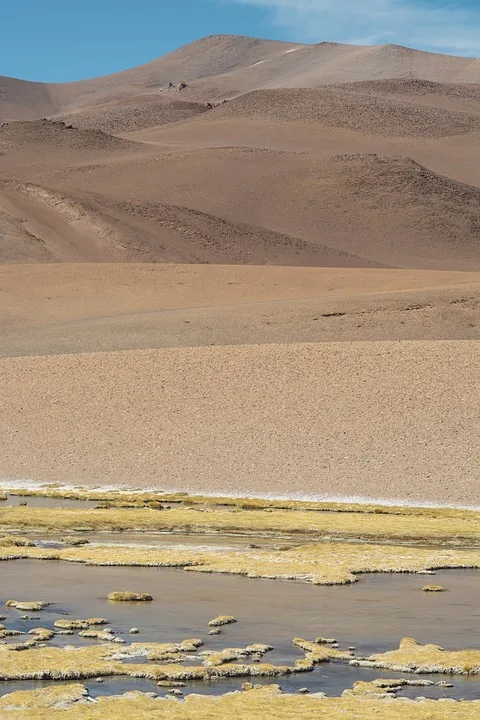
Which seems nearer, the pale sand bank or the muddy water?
the muddy water

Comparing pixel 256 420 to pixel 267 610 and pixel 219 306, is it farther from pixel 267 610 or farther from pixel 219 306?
pixel 219 306

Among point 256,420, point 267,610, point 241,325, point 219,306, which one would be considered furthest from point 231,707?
point 219,306

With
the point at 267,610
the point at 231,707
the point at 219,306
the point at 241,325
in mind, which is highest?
the point at 219,306

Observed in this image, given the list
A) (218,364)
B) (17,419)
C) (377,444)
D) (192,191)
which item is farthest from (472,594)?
(192,191)

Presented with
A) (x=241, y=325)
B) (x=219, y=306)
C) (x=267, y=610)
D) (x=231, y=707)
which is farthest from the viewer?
(x=219, y=306)

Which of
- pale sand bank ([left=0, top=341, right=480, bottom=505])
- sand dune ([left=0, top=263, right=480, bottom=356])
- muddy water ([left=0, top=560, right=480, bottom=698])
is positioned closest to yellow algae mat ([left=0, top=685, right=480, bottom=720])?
muddy water ([left=0, top=560, right=480, bottom=698])

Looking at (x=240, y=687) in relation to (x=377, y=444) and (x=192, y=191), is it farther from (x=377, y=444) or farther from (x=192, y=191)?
(x=192, y=191)

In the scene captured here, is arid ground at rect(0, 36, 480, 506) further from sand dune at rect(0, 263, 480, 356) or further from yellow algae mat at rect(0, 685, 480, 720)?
yellow algae mat at rect(0, 685, 480, 720)
